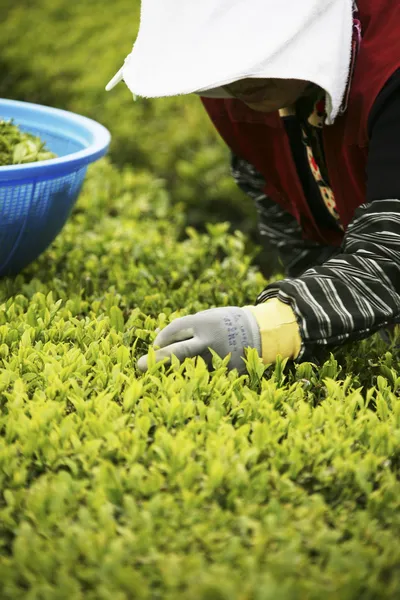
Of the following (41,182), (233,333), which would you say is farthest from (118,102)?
Answer: (233,333)

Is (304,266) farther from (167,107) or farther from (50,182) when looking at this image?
A: (167,107)

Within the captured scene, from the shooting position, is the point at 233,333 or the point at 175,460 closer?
the point at 175,460

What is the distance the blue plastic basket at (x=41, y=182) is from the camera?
2316 mm

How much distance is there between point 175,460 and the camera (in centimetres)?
161

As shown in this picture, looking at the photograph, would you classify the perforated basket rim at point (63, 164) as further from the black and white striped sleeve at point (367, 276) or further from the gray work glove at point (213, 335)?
the black and white striped sleeve at point (367, 276)

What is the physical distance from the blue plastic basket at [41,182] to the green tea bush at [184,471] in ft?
0.94

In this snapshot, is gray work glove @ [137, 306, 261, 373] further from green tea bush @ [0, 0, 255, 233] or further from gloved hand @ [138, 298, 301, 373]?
green tea bush @ [0, 0, 255, 233]

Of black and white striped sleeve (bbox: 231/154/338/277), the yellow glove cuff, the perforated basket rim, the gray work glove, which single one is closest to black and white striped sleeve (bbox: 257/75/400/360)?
the yellow glove cuff

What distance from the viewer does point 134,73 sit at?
6.80 feet

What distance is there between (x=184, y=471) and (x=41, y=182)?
1207 millimetres

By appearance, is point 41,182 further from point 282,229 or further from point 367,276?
point 282,229

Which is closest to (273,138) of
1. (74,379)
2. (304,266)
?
(304,266)

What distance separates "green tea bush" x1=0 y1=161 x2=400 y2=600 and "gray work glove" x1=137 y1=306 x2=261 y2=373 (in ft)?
0.16

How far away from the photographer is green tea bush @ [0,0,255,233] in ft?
15.0
